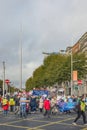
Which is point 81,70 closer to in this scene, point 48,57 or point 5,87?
point 5,87

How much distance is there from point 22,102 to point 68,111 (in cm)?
747

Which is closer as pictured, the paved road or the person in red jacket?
the paved road

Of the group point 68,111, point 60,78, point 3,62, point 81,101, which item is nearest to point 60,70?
point 60,78

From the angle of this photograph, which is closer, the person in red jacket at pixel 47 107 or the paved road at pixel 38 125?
the paved road at pixel 38 125

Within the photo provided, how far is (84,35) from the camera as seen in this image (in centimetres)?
11500

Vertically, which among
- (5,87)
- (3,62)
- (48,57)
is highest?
(48,57)

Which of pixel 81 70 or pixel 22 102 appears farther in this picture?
pixel 81 70

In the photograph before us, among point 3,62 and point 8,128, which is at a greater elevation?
point 3,62

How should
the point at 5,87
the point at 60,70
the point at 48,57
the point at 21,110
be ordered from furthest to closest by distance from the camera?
the point at 48,57 → the point at 60,70 → the point at 5,87 → the point at 21,110

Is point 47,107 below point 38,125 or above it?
above

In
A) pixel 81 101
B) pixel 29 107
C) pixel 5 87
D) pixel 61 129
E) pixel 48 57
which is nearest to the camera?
pixel 61 129

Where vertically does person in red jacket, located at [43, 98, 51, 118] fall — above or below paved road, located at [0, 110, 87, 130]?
above

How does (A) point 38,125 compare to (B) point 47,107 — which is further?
(B) point 47,107

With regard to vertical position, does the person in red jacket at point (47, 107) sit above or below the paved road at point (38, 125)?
above
